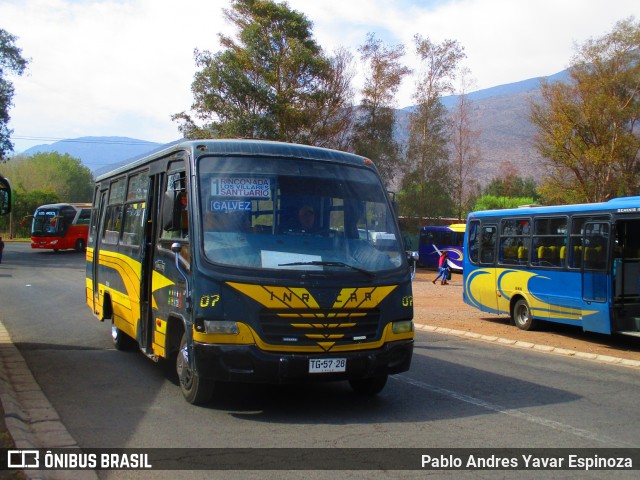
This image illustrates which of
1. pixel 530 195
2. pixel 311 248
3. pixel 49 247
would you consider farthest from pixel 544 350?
pixel 530 195

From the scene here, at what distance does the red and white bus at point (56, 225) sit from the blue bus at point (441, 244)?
22958 mm

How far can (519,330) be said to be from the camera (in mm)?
16781

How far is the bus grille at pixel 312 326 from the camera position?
Result: 688cm

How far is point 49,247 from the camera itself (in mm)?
48250

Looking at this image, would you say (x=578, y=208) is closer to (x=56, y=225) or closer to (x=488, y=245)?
(x=488, y=245)

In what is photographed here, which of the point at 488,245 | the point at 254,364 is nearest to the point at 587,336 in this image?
the point at 488,245

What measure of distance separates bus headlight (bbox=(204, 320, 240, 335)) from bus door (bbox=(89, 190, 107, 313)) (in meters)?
6.25

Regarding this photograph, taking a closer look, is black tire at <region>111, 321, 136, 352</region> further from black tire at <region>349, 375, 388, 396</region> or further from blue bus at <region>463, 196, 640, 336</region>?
blue bus at <region>463, 196, 640, 336</region>

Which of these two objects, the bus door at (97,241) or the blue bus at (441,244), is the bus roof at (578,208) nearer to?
the bus door at (97,241)

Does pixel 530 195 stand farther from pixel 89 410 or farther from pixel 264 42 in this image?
pixel 89 410

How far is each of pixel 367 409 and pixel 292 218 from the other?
A: 224cm

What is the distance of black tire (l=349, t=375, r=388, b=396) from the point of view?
8.12m

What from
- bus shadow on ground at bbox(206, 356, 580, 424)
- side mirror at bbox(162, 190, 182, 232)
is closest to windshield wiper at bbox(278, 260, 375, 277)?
side mirror at bbox(162, 190, 182, 232)

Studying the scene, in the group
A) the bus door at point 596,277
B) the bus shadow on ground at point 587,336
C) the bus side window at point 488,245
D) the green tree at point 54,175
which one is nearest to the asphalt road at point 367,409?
the bus door at point 596,277
